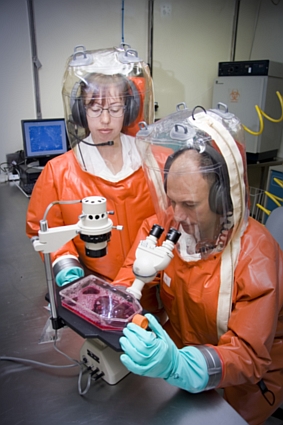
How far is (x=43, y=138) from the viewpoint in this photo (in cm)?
256

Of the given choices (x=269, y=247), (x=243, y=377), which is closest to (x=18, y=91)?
(x=269, y=247)

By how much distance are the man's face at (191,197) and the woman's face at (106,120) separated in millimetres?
408

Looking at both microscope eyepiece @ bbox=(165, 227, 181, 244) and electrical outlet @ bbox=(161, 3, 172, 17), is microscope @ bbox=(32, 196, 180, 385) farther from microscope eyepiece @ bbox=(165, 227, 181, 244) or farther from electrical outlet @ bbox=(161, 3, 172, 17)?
electrical outlet @ bbox=(161, 3, 172, 17)

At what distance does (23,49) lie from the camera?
2.55 m

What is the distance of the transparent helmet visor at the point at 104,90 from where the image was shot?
117 cm

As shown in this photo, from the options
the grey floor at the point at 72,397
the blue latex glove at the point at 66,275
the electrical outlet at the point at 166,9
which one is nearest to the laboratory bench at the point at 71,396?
the grey floor at the point at 72,397

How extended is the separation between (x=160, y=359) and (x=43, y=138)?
2.20 m

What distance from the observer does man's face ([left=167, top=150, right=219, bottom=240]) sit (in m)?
0.86

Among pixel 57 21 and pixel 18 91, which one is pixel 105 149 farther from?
pixel 57 21

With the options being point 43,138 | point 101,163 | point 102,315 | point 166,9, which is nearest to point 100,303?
point 102,315

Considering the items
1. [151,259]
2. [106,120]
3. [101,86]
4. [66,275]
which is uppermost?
[101,86]

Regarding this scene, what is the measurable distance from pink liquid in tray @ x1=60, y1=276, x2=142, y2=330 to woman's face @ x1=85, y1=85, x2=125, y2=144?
546 mm

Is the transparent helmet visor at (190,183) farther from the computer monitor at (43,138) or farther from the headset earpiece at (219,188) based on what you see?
the computer monitor at (43,138)

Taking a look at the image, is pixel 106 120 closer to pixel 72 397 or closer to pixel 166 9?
pixel 72 397
